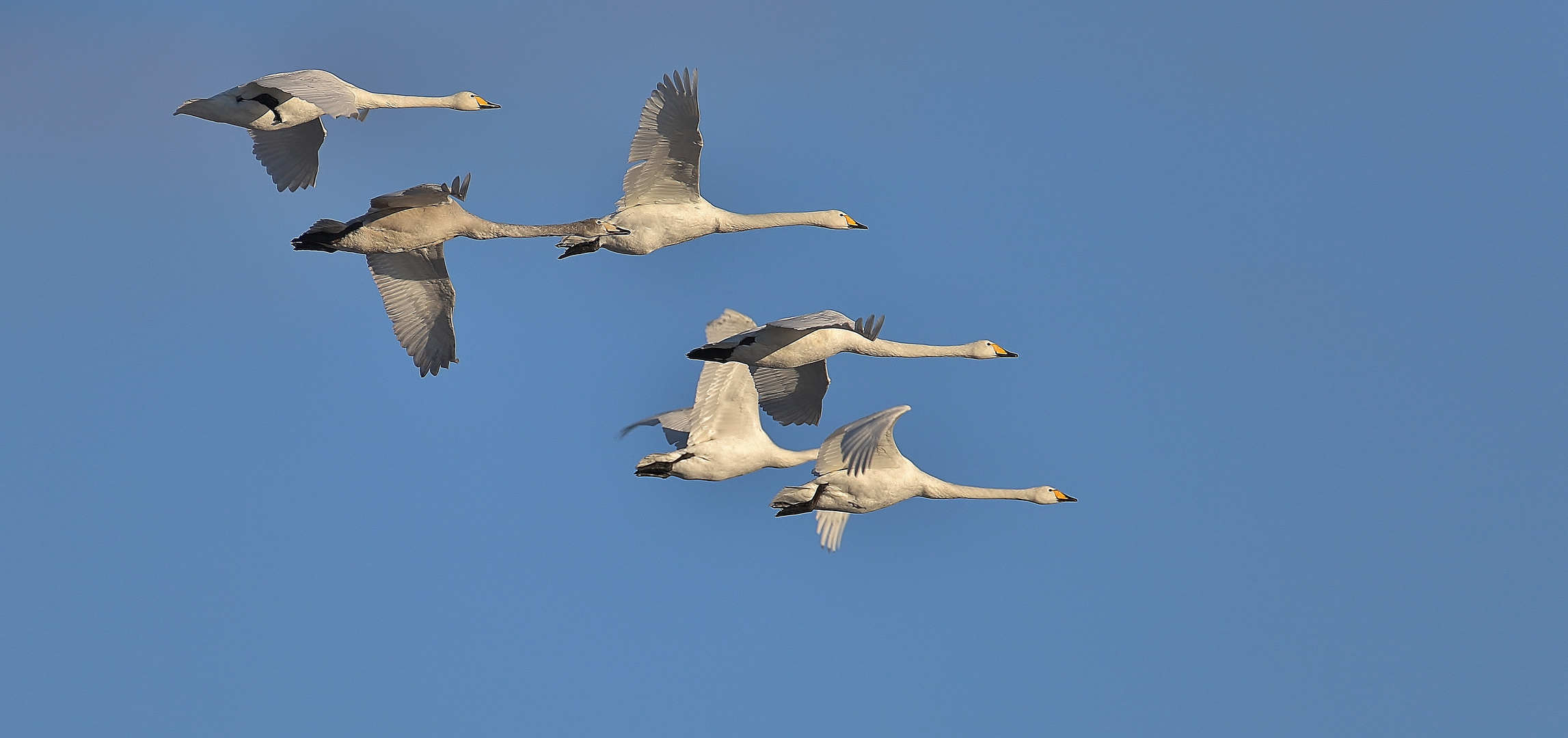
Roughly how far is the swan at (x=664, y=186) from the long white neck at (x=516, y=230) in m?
0.17

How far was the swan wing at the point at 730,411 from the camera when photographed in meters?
35.2

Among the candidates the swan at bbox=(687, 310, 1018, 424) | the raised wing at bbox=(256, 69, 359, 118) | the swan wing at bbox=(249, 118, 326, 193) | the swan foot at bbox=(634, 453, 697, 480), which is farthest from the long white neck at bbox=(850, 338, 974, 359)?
the swan wing at bbox=(249, 118, 326, 193)

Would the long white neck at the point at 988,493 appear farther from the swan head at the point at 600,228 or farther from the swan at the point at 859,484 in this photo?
the swan head at the point at 600,228

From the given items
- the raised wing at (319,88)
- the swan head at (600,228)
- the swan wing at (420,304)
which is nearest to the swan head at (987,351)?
the swan head at (600,228)

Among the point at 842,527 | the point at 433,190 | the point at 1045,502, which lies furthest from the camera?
the point at 842,527

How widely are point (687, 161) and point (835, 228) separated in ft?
14.8

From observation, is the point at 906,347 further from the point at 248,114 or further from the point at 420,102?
the point at 248,114

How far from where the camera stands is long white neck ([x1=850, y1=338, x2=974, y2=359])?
32.6 m

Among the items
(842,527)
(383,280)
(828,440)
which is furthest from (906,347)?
(383,280)

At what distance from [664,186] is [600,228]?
1.48 m

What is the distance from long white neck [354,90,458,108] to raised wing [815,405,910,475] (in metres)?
9.22

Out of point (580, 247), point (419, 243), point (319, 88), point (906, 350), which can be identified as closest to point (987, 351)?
point (906, 350)

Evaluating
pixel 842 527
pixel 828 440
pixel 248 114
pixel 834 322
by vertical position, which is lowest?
pixel 842 527

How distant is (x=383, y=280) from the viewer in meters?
34.7
